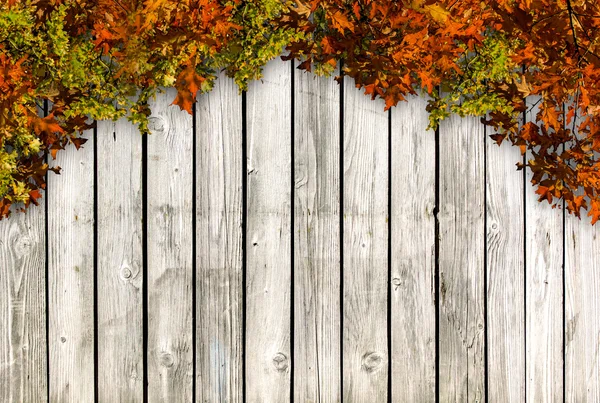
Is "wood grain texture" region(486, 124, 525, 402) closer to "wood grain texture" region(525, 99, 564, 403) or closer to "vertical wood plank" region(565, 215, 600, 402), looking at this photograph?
"wood grain texture" region(525, 99, 564, 403)

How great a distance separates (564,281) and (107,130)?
170 cm

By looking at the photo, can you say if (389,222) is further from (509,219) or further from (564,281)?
(564,281)

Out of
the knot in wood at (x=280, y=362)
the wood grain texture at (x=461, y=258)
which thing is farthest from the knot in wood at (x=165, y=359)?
the wood grain texture at (x=461, y=258)

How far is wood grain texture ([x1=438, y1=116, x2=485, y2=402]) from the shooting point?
1.96 meters

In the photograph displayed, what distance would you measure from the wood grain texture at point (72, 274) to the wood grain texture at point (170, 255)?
21 cm

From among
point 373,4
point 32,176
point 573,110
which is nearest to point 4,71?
point 32,176

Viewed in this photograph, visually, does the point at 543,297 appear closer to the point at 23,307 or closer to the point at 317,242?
the point at 317,242

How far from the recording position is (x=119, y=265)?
190cm

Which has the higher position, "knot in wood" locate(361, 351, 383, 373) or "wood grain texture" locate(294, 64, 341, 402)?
"wood grain texture" locate(294, 64, 341, 402)

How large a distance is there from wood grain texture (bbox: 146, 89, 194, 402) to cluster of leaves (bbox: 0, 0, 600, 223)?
107mm

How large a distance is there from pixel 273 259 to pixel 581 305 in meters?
1.12

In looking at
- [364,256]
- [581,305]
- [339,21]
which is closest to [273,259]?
[364,256]

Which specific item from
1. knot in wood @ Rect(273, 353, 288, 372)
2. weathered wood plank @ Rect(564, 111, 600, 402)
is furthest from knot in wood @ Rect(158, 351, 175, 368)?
weathered wood plank @ Rect(564, 111, 600, 402)

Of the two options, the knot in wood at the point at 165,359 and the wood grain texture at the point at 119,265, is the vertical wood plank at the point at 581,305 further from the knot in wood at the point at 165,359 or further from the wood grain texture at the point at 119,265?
the wood grain texture at the point at 119,265
